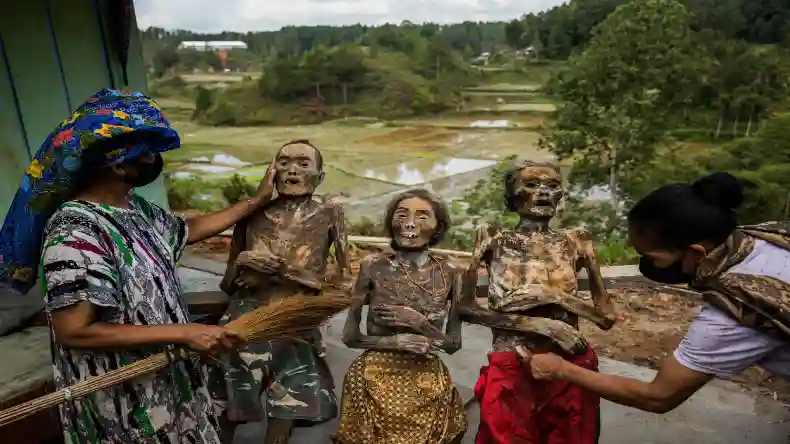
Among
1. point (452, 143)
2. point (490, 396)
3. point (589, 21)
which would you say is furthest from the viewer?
point (452, 143)

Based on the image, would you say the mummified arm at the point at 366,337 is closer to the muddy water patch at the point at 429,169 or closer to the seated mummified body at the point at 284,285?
the seated mummified body at the point at 284,285

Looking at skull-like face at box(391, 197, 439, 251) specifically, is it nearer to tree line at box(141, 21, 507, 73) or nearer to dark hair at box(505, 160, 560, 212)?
dark hair at box(505, 160, 560, 212)

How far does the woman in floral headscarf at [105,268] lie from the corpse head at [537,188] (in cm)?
146

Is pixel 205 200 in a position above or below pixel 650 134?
below

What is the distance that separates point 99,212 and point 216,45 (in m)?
6.71

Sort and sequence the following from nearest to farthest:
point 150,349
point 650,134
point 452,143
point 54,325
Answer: point 54,325 → point 150,349 → point 650,134 → point 452,143

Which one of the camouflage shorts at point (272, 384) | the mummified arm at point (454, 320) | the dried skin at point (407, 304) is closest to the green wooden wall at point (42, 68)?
the camouflage shorts at point (272, 384)

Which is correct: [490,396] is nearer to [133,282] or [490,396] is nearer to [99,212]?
[133,282]

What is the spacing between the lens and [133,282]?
2244 mm

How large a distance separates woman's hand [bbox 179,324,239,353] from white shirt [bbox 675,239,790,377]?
1.56 meters

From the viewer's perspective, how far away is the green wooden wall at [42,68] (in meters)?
4.18

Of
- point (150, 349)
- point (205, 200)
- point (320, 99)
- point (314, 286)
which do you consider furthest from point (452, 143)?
point (150, 349)

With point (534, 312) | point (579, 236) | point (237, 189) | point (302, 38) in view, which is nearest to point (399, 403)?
point (534, 312)

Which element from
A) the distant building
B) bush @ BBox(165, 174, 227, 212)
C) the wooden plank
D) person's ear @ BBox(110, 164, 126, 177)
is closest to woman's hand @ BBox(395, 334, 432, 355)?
Answer: person's ear @ BBox(110, 164, 126, 177)
